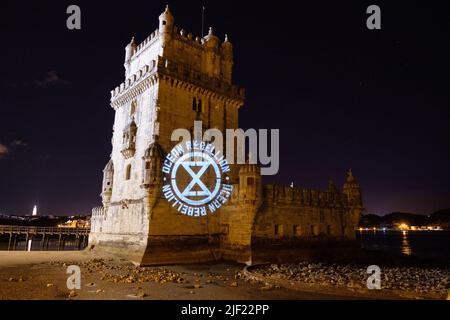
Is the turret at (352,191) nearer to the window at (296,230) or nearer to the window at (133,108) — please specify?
the window at (296,230)

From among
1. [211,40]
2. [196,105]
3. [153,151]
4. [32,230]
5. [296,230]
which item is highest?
[211,40]

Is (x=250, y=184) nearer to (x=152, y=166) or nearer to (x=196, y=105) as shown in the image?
(x=152, y=166)

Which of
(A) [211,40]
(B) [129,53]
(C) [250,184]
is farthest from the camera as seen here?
(B) [129,53]

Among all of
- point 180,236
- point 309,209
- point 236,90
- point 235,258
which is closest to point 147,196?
point 180,236

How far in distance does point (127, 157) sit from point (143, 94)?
5.35m

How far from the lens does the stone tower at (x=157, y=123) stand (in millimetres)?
24281

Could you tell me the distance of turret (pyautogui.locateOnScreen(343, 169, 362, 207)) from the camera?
120 feet

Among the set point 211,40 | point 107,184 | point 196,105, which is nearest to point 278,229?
point 196,105

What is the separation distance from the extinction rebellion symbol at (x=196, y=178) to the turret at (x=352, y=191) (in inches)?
606

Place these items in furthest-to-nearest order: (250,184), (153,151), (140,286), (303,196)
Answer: (303,196), (250,184), (153,151), (140,286)

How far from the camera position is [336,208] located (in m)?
35.0

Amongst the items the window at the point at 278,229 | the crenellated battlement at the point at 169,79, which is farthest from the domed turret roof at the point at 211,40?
the window at the point at 278,229

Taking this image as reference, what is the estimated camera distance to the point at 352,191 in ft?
121

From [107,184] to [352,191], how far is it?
25.2 metres
